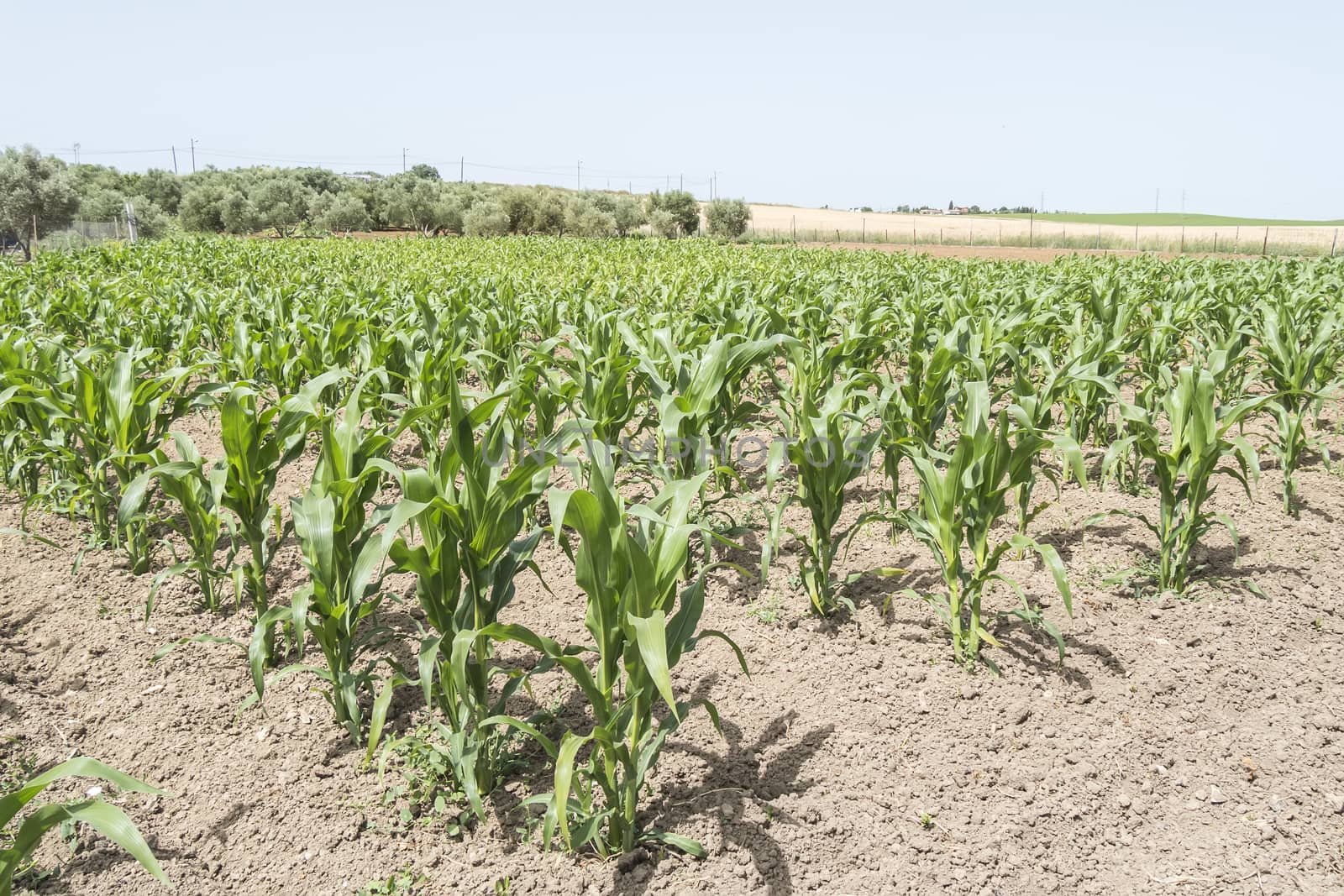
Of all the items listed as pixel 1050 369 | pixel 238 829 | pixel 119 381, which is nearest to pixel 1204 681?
pixel 1050 369

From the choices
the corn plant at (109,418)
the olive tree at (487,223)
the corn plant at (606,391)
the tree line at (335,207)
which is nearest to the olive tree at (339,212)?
the tree line at (335,207)

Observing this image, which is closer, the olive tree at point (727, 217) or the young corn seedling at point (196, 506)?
the young corn seedling at point (196, 506)

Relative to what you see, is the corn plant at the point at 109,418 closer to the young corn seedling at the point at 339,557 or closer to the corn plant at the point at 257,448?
the corn plant at the point at 257,448

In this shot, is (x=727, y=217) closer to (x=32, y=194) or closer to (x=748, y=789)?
(x=32, y=194)

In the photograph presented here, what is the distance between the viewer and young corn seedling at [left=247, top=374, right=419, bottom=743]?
236 centimetres

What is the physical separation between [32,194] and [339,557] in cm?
4427

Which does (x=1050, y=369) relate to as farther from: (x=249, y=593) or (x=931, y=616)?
(x=249, y=593)

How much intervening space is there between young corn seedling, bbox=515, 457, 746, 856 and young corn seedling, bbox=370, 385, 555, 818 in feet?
0.64

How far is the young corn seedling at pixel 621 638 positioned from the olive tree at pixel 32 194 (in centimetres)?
4248

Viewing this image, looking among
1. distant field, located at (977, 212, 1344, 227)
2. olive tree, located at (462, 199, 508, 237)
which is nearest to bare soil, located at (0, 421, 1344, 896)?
olive tree, located at (462, 199, 508, 237)

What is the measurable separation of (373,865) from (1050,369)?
4.33m

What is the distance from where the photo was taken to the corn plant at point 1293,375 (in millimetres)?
4484

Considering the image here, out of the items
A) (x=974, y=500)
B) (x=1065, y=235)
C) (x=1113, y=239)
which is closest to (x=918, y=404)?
(x=974, y=500)

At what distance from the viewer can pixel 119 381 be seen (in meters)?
3.68
